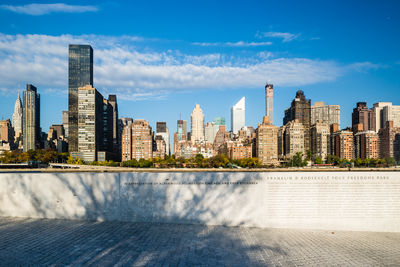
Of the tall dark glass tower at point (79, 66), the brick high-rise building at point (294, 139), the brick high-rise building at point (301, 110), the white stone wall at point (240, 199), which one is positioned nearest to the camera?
the white stone wall at point (240, 199)

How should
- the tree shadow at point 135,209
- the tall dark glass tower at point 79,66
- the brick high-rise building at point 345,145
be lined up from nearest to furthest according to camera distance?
1. the tree shadow at point 135,209
2. the brick high-rise building at point 345,145
3. the tall dark glass tower at point 79,66

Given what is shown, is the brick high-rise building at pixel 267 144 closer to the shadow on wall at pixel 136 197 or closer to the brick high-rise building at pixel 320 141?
the brick high-rise building at pixel 320 141

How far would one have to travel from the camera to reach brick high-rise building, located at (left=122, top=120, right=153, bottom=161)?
127688mm

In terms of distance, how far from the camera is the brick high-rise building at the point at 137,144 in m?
128

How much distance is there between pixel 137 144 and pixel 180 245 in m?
120

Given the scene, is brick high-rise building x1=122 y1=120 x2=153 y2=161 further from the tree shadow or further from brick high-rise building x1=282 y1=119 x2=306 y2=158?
the tree shadow

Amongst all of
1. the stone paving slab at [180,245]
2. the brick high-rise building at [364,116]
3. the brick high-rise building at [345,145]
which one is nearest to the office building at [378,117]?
the brick high-rise building at [364,116]

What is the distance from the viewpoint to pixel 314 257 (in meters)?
11.5

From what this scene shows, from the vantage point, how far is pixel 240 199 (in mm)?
16500

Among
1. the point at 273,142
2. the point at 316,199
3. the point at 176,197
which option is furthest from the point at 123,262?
the point at 273,142

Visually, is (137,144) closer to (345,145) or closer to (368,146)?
(345,145)

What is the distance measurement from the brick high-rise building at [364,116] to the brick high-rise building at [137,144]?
124 m

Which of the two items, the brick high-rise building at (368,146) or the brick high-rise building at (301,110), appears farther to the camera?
the brick high-rise building at (301,110)

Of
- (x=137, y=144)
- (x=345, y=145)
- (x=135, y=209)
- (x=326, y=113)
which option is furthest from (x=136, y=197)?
(x=326, y=113)
